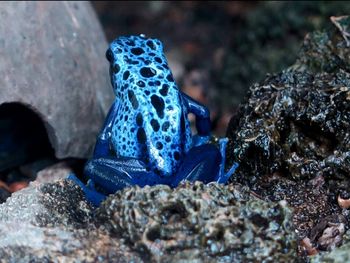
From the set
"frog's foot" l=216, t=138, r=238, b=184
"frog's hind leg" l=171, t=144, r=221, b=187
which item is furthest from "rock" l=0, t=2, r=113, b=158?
"frog's foot" l=216, t=138, r=238, b=184

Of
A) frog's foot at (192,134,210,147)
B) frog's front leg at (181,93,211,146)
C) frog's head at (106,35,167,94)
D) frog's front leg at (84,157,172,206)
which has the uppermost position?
frog's head at (106,35,167,94)

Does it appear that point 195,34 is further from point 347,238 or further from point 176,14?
point 347,238

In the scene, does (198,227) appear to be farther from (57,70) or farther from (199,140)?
(57,70)

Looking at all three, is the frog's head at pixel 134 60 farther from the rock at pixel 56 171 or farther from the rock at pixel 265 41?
the rock at pixel 265 41

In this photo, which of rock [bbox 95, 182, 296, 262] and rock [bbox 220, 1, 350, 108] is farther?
rock [bbox 220, 1, 350, 108]

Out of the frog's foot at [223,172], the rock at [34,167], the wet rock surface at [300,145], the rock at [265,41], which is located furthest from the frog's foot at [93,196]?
the rock at [265,41]

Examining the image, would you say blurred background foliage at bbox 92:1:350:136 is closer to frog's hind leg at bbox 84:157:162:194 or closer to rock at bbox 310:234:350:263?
frog's hind leg at bbox 84:157:162:194

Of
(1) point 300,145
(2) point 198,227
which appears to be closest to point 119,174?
(2) point 198,227
